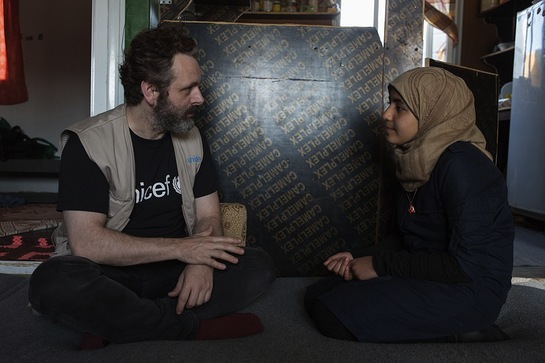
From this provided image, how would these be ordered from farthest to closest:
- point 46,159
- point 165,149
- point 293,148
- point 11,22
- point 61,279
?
point 46,159 < point 11,22 < point 293,148 < point 165,149 < point 61,279

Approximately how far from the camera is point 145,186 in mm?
1679

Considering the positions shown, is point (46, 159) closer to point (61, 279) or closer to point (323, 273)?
point (323, 273)

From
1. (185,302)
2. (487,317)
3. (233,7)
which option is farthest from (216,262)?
(233,7)

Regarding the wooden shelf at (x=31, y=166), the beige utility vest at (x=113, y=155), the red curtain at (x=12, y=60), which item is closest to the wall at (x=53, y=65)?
the wooden shelf at (x=31, y=166)

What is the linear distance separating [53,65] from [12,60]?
1.37 m

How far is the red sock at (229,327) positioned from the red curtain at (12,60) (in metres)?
3.25

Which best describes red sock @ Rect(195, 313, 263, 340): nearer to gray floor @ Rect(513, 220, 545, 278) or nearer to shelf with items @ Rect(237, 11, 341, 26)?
gray floor @ Rect(513, 220, 545, 278)

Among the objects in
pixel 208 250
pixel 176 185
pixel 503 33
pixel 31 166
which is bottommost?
pixel 31 166

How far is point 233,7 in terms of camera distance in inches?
170

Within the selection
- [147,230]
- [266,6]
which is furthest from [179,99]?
[266,6]

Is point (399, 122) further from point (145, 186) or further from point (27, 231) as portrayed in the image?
point (27, 231)

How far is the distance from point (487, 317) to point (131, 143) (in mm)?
1192

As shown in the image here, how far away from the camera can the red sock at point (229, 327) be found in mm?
1566

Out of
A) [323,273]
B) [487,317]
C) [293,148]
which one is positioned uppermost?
[293,148]
